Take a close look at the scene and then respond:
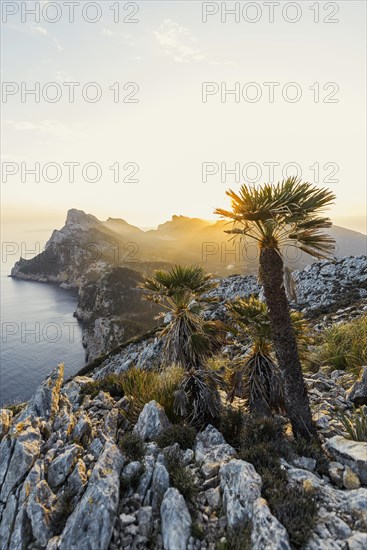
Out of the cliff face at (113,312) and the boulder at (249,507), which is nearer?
the boulder at (249,507)

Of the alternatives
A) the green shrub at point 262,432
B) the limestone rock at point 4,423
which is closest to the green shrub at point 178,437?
the green shrub at point 262,432

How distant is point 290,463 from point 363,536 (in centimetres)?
198

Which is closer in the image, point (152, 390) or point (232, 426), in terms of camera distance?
point (232, 426)

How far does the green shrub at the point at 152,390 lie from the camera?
8.70 metres

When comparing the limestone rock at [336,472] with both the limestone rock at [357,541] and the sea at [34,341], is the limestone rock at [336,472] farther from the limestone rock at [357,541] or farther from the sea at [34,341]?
the sea at [34,341]

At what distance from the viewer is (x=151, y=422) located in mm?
7762

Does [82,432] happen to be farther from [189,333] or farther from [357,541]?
[357,541]

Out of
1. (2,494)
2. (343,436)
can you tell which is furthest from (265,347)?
(2,494)

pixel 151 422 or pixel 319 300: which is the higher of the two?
pixel 319 300

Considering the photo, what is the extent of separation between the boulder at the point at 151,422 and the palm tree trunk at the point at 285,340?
326 cm

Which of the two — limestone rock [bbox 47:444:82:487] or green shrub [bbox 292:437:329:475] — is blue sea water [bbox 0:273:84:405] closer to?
limestone rock [bbox 47:444:82:487]

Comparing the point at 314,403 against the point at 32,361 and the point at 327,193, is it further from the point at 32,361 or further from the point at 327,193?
the point at 32,361

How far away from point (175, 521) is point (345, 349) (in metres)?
10.5

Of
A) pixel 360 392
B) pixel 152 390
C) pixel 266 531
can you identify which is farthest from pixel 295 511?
pixel 360 392
